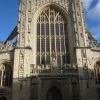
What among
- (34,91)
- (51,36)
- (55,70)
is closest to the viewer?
(34,91)

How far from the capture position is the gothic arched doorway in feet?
59.7

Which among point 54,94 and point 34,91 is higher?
point 34,91

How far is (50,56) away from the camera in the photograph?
20656 millimetres

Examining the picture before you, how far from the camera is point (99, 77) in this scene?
20.3m

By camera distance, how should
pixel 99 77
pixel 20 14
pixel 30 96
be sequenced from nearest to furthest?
pixel 30 96 → pixel 99 77 → pixel 20 14

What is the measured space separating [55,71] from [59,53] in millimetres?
3002

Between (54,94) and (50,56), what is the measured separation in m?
4.25

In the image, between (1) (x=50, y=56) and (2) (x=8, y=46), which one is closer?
(1) (x=50, y=56)

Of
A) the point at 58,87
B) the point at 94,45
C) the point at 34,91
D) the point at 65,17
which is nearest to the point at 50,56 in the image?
the point at 58,87

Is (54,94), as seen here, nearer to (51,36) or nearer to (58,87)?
(58,87)

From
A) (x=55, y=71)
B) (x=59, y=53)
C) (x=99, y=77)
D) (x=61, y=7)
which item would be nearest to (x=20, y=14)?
(x=61, y=7)

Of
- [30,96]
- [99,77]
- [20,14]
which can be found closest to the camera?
[30,96]

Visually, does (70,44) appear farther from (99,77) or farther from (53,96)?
(53,96)

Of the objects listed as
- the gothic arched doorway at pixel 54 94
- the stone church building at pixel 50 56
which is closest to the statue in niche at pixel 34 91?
the stone church building at pixel 50 56
